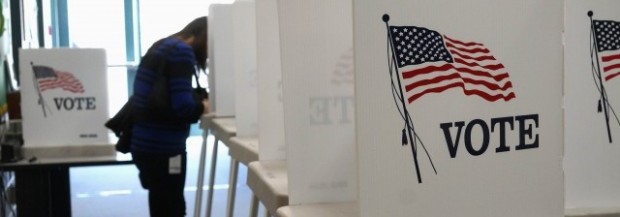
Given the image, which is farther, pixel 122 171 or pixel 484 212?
pixel 122 171

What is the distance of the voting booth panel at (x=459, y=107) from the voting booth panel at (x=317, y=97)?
27 cm

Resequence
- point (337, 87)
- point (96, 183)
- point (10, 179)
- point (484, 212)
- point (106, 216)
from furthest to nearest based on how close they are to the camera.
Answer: point (96, 183) → point (106, 216) → point (10, 179) → point (337, 87) → point (484, 212)

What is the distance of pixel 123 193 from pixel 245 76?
3278mm

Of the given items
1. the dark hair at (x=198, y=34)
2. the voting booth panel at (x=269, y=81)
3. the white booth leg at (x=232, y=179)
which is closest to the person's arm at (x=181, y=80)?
the dark hair at (x=198, y=34)

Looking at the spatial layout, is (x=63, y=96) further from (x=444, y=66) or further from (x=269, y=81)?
(x=444, y=66)

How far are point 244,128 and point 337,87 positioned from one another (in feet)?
2.58

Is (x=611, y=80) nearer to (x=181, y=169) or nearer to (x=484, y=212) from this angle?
(x=484, y=212)

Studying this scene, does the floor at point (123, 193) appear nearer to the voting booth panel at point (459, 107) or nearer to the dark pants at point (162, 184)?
the dark pants at point (162, 184)

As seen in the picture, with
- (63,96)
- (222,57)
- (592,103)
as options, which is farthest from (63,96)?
(592,103)

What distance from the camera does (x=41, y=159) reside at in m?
2.71

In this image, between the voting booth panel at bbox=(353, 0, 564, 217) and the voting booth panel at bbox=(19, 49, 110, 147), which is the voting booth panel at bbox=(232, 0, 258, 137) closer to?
the voting booth panel at bbox=(353, 0, 564, 217)

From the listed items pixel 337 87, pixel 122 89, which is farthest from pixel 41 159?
pixel 122 89

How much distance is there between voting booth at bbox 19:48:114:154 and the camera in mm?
2684

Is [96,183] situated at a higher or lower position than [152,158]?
lower
